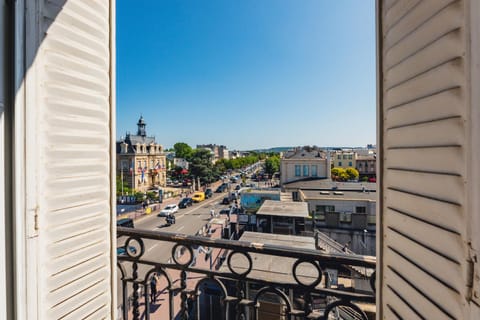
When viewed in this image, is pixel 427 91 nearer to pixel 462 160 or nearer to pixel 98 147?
pixel 462 160

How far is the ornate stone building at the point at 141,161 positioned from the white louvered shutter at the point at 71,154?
24922 millimetres

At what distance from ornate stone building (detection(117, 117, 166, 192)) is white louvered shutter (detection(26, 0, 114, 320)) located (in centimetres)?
2492

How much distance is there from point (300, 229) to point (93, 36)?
9.80m

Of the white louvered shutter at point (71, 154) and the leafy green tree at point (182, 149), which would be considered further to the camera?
the leafy green tree at point (182, 149)

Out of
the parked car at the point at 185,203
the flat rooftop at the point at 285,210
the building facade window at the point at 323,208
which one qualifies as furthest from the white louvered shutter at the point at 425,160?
the parked car at the point at 185,203

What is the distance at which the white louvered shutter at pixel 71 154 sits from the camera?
0.96 meters

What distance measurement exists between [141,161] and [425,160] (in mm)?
29626

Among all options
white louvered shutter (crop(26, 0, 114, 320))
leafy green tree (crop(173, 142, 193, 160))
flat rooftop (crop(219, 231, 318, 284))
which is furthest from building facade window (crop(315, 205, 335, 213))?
leafy green tree (crop(173, 142, 193, 160))

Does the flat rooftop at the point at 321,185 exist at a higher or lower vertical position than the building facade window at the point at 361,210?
higher

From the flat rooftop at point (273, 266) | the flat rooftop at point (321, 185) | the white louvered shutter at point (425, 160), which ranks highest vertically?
the white louvered shutter at point (425, 160)

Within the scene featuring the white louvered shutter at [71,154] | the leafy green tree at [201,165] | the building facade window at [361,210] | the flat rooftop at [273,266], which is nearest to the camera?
the white louvered shutter at [71,154]

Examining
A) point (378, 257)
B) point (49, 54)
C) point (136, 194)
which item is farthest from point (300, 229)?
point (136, 194)

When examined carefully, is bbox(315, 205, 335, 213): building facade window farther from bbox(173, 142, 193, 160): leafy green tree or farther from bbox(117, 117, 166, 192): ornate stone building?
bbox(173, 142, 193, 160): leafy green tree

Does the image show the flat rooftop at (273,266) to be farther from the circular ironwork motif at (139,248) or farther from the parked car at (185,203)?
the parked car at (185,203)
